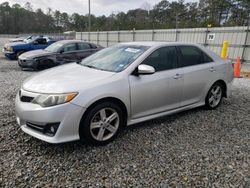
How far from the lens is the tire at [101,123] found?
9.40 feet

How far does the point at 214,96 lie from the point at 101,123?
280cm

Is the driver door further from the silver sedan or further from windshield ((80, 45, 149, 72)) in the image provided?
windshield ((80, 45, 149, 72))

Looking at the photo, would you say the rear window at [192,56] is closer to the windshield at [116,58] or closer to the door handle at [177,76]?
the door handle at [177,76]

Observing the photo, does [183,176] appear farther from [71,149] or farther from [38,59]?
[38,59]

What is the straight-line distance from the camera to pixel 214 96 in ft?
15.1

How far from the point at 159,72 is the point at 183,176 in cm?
171

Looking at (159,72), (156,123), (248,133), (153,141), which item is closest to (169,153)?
(153,141)

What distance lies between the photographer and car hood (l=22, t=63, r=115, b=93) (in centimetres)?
281

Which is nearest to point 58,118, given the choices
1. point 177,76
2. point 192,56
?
point 177,76

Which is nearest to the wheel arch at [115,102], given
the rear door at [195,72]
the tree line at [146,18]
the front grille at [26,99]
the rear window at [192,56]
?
the front grille at [26,99]

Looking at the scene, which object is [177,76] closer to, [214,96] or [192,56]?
[192,56]

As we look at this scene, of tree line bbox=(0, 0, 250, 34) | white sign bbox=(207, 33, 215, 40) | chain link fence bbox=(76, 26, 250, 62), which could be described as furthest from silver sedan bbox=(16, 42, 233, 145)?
tree line bbox=(0, 0, 250, 34)

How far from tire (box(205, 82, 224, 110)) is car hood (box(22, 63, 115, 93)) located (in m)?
2.39

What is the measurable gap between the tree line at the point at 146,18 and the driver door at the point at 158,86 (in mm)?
21085
